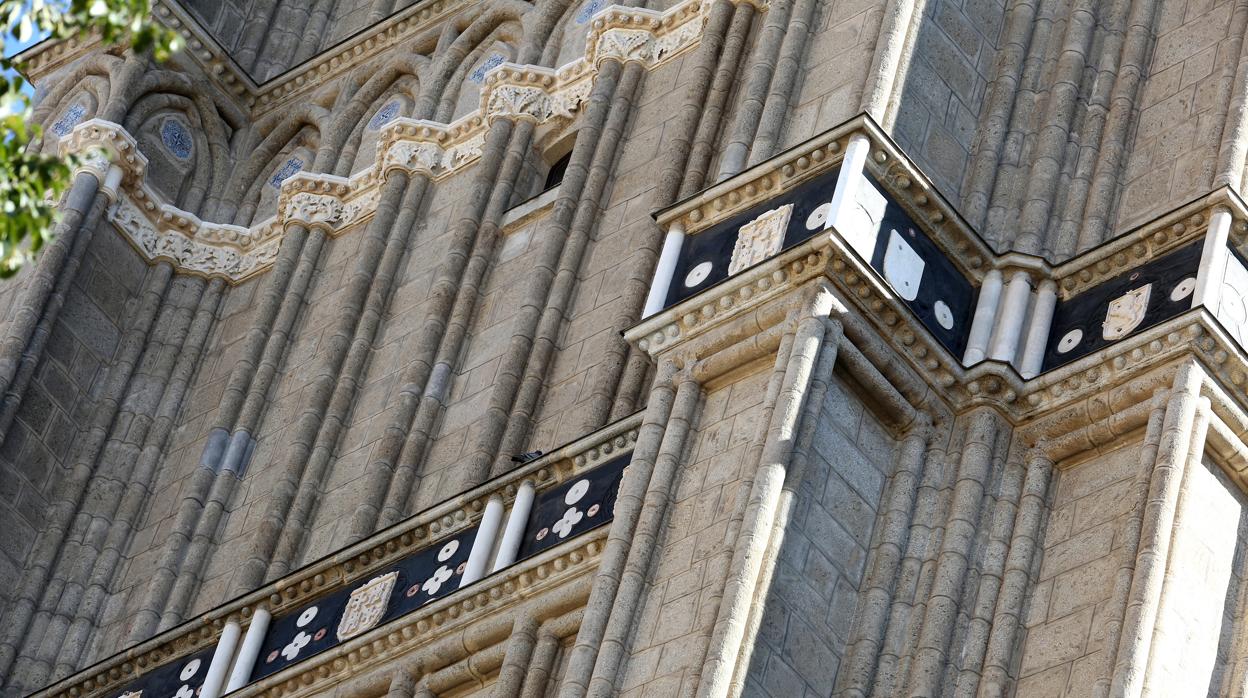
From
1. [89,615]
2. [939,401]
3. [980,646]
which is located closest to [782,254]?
[939,401]

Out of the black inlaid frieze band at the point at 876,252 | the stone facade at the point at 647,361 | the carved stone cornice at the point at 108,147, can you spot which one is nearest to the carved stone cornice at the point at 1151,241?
→ the stone facade at the point at 647,361

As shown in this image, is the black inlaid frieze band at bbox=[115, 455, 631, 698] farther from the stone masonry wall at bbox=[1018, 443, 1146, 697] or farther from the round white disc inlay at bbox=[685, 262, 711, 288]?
the stone masonry wall at bbox=[1018, 443, 1146, 697]

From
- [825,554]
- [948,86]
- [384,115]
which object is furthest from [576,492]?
[384,115]

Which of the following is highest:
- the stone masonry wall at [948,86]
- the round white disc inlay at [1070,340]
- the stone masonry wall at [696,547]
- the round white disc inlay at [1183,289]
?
the stone masonry wall at [948,86]

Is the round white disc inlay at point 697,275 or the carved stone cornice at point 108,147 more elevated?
the carved stone cornice at point 108,147

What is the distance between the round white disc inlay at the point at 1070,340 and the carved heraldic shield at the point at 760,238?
1.66 meters

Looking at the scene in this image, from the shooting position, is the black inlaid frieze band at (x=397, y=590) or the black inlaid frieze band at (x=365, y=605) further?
the black inlaid frieze band at (x=365, y=605)

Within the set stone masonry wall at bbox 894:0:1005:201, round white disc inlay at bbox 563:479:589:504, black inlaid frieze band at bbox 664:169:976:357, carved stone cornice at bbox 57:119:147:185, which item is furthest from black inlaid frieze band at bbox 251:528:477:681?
carved stone cornice at bbox 57:119:147:185

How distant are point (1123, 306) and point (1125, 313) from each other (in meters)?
0.07

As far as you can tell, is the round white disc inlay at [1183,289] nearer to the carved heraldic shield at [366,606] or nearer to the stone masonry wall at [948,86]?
the stone masonry wall at [948,86]

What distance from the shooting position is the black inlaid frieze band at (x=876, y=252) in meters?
18.4

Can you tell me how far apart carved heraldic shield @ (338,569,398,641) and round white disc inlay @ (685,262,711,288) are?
2905mm

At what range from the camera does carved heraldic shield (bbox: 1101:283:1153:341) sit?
59.9ft

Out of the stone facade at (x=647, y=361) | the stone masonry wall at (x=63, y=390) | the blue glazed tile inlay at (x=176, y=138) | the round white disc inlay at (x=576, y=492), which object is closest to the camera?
the stone facade at (x=647, y=361)
